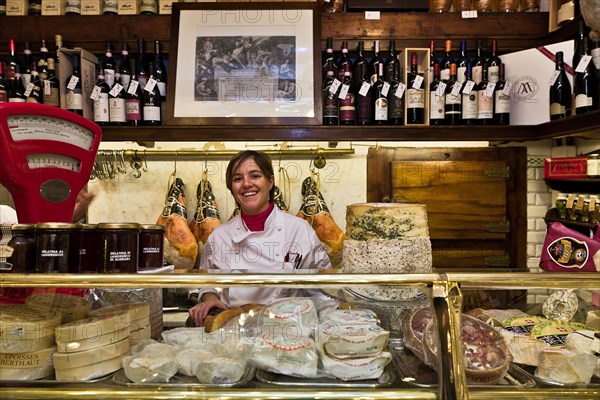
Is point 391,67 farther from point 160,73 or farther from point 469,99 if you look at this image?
point 160,73

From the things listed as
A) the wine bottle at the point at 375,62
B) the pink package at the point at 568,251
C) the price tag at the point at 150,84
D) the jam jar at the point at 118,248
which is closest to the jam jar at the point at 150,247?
the jam jar at the point at 118,248

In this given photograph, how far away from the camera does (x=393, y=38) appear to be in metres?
2.97

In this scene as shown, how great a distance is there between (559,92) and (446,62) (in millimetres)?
678

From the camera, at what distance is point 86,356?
945 millimetres

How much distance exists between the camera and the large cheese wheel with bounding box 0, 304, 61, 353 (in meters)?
0.95

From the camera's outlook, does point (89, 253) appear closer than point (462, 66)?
Yes

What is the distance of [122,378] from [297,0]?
2633mm

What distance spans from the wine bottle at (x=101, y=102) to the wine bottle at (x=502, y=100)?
232 cm

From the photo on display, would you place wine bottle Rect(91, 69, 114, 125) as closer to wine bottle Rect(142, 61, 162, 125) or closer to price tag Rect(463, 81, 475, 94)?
wine bottle Rect(142, 61, 162, 125)

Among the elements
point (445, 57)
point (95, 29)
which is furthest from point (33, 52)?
point (445, 57)

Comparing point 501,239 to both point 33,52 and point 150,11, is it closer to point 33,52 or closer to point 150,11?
point 150,11

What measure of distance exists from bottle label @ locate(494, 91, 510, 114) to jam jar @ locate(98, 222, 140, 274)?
2.50 meters

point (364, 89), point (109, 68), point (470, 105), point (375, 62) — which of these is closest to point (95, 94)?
point (109, 68)

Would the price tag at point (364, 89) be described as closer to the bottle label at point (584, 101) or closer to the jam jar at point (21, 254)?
the bottle label at point (584, 101)
